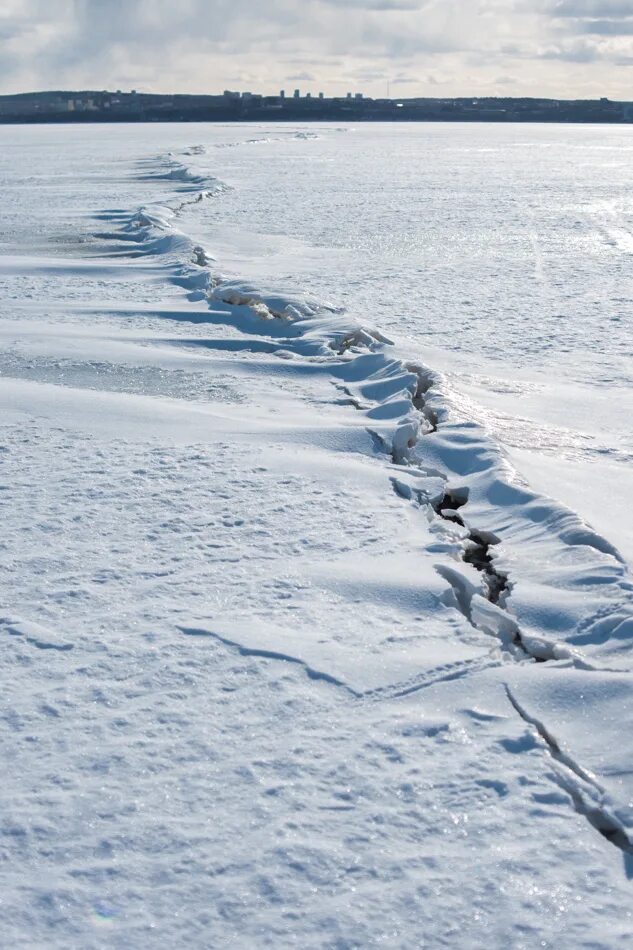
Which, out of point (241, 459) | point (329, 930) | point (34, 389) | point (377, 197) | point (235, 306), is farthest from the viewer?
point (377, 197)

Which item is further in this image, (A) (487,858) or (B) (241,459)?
(B) (241,459)

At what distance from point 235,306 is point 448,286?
2.29m

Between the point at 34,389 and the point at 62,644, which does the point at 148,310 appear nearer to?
the point at 34,389

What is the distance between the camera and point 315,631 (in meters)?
3.07

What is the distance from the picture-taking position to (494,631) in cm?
312

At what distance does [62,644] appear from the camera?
9.70 feet

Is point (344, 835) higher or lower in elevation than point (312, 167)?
lower

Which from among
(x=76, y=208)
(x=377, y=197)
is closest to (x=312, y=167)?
(x=377, y=197)

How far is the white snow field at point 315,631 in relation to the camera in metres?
2.08

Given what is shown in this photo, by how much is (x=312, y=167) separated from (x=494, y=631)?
81.6 ft

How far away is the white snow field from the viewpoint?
2082 millimetres

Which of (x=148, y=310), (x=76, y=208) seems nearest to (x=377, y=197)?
(x=76, y=208)

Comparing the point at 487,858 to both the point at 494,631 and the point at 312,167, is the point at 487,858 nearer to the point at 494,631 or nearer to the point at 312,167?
the point at 494,631

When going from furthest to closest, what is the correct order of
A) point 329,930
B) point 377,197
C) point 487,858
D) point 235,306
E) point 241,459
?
point 377,197 < point 235,306 < point 241,459 < point 487,858 < point 329,930
